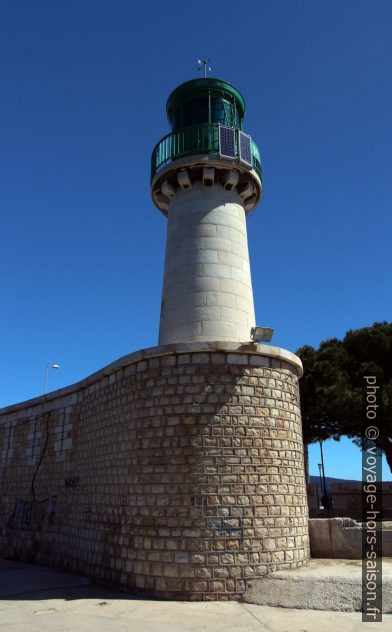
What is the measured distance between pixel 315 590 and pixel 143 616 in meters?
2.86

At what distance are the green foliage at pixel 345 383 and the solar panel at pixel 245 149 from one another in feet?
32.4

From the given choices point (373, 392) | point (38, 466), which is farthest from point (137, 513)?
point (373, 392)

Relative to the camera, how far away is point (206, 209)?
1201cm

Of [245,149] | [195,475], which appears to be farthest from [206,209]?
[195,475]

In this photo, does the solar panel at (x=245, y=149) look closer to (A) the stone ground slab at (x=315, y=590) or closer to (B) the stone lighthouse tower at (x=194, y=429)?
(B) the stone lighthouse tower at (x=194, y=429)

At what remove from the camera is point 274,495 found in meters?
9.37

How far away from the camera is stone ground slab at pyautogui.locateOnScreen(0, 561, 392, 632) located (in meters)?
7.02

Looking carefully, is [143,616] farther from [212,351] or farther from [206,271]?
[206,271]

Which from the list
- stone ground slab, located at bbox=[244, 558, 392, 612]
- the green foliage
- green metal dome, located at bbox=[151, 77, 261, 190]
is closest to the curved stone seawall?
stone ground slab, located at bbox=[244, 558, 392, 612]

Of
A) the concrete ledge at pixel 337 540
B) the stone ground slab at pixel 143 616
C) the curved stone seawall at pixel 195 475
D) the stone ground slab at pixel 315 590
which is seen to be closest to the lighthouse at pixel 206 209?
the curved stone seawall at pixel 195 475

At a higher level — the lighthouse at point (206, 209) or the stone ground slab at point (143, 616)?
the lighthouse at point (206, 209)

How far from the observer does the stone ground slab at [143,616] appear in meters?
7.02

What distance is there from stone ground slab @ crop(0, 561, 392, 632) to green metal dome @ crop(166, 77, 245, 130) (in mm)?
10865

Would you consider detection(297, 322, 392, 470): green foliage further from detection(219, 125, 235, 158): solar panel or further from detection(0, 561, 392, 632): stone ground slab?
detection(0, 561, 392, 632): stone ground slab
